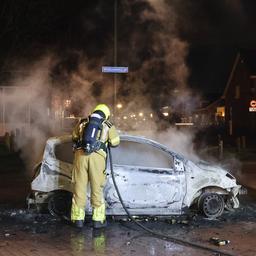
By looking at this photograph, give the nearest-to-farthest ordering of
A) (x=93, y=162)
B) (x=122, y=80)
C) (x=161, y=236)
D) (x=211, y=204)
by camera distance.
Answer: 1. (x=161, y=236)
2. (x=93, y=162)
3. (x=211, y=204)
4. (x=122, y=80)

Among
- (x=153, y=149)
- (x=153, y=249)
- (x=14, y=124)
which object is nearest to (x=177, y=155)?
(x=153, y=149)

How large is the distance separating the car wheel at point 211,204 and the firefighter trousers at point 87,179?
1798mm

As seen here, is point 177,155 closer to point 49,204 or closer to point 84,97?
point 49,204

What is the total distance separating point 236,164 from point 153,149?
Answer: 10741 millimetres

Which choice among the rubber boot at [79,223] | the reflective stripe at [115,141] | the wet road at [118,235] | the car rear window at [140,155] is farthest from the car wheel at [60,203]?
the reflective stripe at [115,141]

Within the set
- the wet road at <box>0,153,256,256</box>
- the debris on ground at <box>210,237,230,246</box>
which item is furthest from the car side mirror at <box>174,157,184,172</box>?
the debris on ground at <box>210,237,230,246</box>

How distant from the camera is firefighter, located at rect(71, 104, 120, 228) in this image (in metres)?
6.84

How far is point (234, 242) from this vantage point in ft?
21.3

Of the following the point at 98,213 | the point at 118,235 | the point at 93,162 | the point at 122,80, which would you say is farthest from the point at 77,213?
the point at 122,80

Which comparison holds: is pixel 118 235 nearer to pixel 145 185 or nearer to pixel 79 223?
pixel 79 223

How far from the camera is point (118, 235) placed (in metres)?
6.79

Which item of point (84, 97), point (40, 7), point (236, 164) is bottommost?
point (236, 164)

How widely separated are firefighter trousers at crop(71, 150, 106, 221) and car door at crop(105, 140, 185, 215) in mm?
488

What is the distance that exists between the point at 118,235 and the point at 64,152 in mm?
1786
